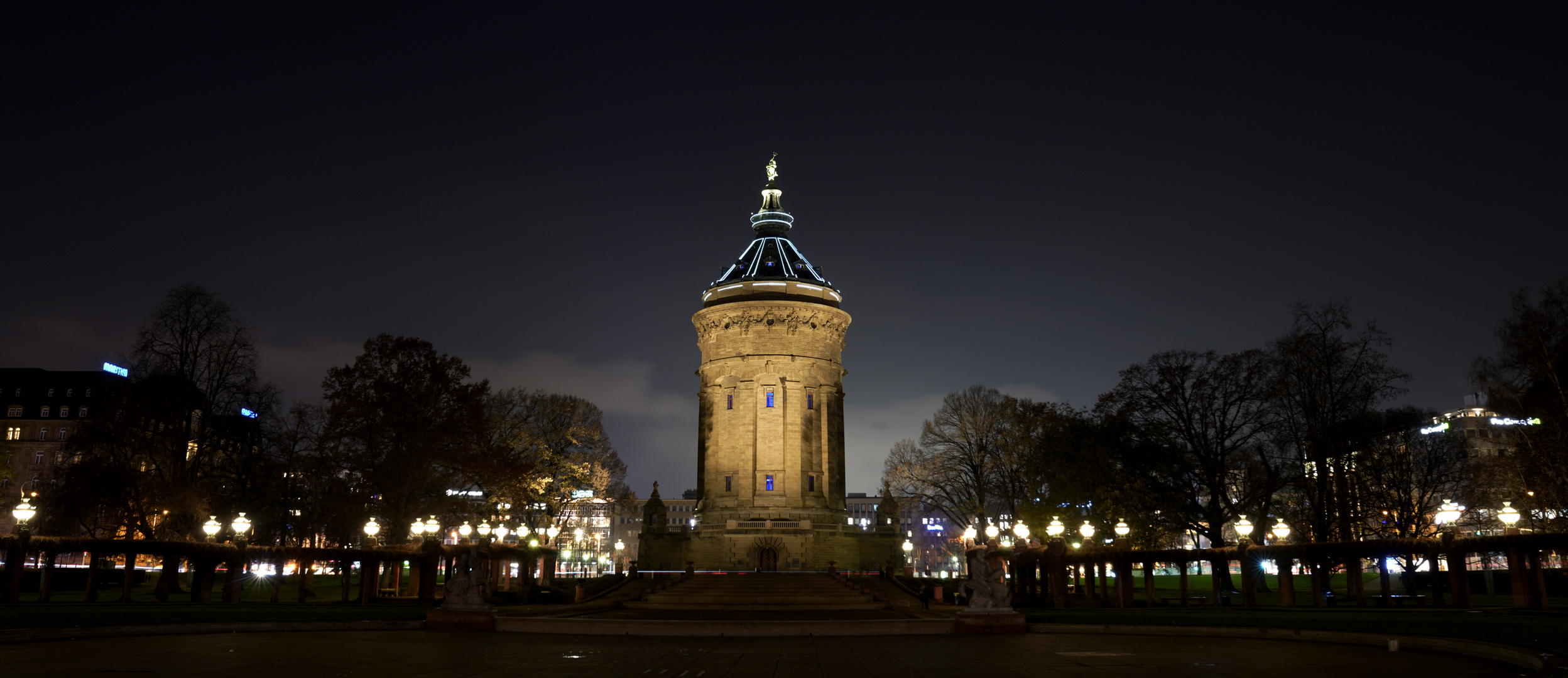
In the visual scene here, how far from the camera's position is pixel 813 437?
63938 millimetres

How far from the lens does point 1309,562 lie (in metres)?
34.8

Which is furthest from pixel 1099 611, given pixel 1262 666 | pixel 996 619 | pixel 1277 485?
pixel 1262 666

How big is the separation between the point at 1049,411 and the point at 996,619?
3077 cm

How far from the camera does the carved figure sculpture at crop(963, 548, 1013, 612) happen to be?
1046 inches

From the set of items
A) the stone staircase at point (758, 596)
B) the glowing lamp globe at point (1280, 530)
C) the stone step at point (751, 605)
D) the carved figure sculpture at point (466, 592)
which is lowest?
the stone step at point (751, 605)

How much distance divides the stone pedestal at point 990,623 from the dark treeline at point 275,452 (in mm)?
28726

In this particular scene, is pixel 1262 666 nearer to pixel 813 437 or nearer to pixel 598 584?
pixel 598 584

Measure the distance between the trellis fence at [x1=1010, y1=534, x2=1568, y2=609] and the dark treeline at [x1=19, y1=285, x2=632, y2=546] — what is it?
25.8 m

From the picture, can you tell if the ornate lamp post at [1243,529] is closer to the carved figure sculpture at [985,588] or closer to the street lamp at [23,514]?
the carved figure sculpture at [985,588]

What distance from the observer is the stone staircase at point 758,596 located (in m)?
41.7

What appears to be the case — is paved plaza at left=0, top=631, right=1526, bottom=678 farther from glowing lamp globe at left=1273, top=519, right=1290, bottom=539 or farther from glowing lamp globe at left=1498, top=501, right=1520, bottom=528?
glowing lamp globe at left=1273, top=519, right=1290, bottom=539

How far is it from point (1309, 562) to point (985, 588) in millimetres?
15248

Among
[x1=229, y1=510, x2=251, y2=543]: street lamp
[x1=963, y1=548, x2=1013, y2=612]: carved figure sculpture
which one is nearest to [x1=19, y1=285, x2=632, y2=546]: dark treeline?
[x1=229, y1=510, x2=251, y2=543]: street lamp

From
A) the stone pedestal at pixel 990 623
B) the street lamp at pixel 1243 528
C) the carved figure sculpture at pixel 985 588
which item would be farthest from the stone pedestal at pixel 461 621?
the street lamp at pixel 1243 528
